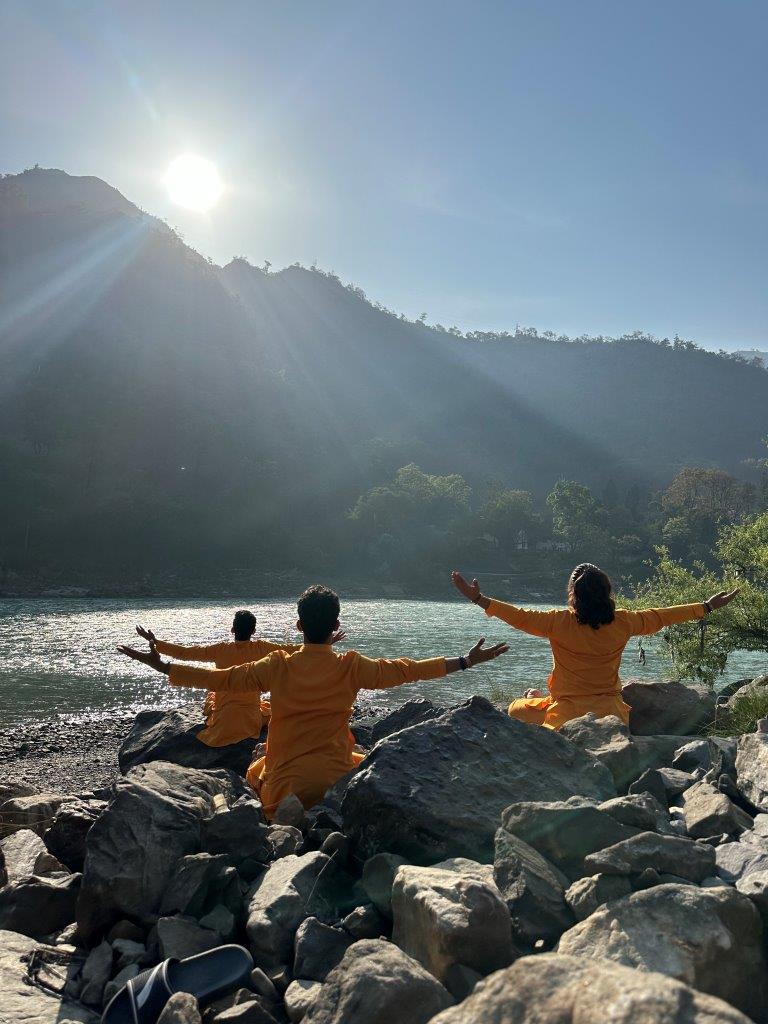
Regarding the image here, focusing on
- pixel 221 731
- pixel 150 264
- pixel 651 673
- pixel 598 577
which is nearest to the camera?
pixel 598 577

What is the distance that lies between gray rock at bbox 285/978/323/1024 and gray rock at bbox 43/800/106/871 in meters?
2.28

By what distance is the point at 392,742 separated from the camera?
437 centimetres

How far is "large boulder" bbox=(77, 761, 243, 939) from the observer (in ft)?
12.2

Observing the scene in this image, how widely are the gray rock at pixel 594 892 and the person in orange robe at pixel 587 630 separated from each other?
330 cm

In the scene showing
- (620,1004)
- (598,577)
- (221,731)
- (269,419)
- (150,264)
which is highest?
(150,264)

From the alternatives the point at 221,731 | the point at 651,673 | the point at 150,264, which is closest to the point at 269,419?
the point at 150,264

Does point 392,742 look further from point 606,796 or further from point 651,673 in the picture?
point 651,673

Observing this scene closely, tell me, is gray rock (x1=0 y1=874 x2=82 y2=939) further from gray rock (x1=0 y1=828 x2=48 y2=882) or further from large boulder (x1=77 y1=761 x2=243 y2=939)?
gray rock (x1=0 y1=828 x2=48 y2=882)

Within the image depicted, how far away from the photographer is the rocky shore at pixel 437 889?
2510mm

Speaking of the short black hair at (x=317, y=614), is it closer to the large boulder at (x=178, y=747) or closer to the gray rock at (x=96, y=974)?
the gray rock at (x=96, y=974)

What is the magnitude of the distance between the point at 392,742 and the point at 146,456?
339 feet

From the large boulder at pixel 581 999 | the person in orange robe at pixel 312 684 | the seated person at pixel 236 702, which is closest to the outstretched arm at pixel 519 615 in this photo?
the person in orange robe at pixel 312 684

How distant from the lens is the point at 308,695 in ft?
17.0

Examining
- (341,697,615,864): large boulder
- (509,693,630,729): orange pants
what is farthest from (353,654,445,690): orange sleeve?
(509,693,630,729): orange pants
